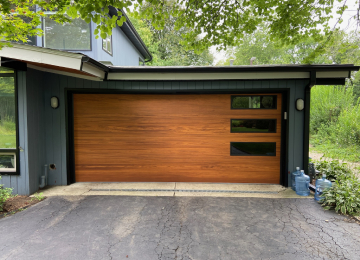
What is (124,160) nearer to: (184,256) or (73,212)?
(73,212)

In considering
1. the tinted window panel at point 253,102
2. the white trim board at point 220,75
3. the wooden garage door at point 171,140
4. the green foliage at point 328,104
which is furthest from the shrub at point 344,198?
the green foliage at point 328,104

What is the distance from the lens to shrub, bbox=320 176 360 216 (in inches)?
133

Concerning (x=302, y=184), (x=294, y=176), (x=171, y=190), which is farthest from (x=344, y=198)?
(x=171, y=190)

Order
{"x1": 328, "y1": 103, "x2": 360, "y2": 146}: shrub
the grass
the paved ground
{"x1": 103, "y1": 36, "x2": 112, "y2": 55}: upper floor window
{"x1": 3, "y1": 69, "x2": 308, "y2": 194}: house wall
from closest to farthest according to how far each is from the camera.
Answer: the paved ground
{"x1": 3, "y1": 69, "x2": 308, "y2": 194}: house wall
{"x1": 103, "y1": 36, "x2": 112, "y2": 55}: upper floor window
the grass
{"x1": 328, "y1": 103, "x2": 360, "y2": 146}: shrub

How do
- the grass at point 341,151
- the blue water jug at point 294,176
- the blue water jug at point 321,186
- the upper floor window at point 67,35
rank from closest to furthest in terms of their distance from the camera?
the blue water jug at point 321,186 → the blue water jug at point 294,176 → the upper floor window at point 67,35 → the grass at point 341,151

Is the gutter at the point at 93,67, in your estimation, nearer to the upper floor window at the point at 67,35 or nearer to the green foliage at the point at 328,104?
the upper floor window at the point at 67,35

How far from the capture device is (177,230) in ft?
9.60

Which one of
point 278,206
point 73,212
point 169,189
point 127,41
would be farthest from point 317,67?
point 127,41

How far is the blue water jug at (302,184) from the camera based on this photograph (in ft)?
13.7

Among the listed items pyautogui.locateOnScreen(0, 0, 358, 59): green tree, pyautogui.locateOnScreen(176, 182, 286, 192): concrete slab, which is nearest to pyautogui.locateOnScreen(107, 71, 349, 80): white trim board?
pyautogui.locateOnScreen(0, 0, 358, 59): green tree

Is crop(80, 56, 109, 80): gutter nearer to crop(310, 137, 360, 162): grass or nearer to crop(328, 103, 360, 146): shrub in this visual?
crop(310, 137, 360, 162): grass

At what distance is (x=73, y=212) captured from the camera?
3473mm

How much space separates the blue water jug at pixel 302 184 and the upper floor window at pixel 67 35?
625 centimetres

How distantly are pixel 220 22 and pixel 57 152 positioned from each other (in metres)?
4.76
